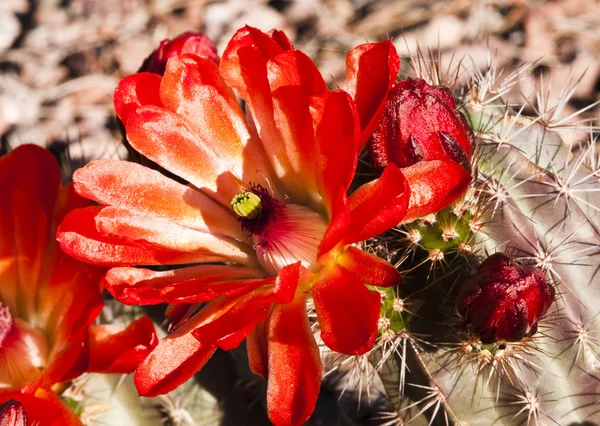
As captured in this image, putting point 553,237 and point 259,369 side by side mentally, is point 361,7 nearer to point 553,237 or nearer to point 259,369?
point 553,237

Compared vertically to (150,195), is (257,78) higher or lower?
higher

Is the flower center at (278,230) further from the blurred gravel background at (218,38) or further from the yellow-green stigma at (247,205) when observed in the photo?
the blurred gravel background at (218,38)

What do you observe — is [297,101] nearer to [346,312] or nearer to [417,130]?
[417,130]

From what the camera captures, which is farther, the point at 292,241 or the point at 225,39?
the point at 225,39

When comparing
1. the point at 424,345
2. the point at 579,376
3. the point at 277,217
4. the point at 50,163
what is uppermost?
the point at 50,163

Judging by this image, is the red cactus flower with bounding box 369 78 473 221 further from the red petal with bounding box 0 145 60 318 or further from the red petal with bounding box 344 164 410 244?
the red petal with bounding box 0 145 60 318

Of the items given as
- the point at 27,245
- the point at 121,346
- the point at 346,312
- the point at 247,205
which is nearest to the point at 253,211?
the point at 247,205

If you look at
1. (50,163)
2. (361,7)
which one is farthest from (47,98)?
(50,163)
